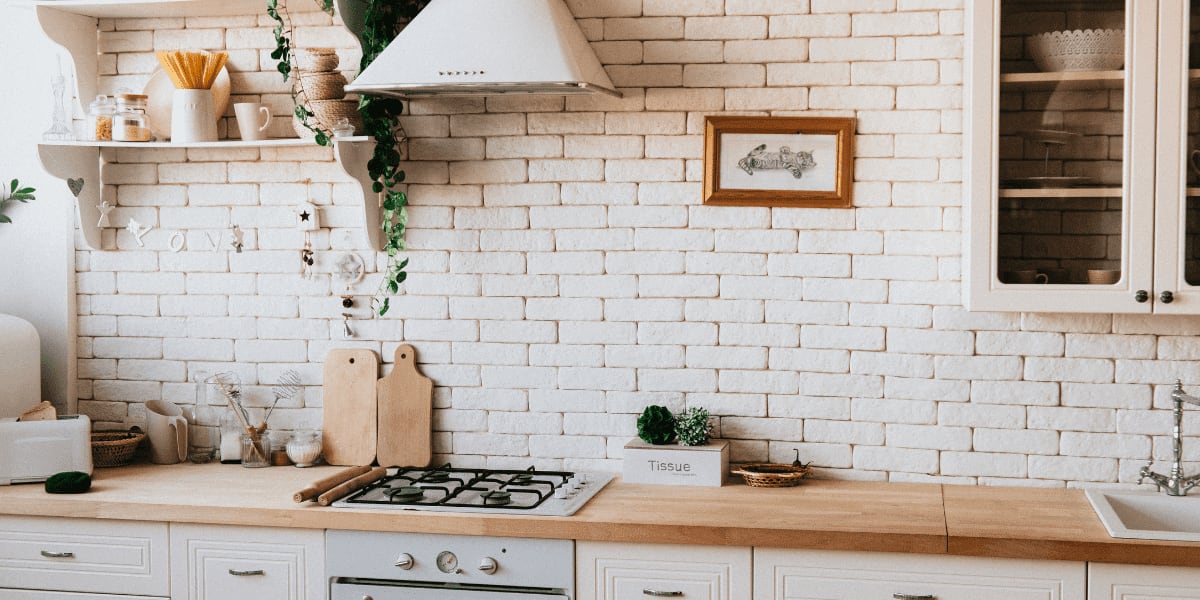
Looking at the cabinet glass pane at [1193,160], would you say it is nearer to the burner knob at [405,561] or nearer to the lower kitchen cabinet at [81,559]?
the burner knob at [405,561]

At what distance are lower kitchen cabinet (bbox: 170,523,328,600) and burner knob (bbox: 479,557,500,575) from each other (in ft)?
1.39

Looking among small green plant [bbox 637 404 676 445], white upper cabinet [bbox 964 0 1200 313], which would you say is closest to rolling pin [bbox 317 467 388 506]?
small green plant [bbox 637 404 676 445]

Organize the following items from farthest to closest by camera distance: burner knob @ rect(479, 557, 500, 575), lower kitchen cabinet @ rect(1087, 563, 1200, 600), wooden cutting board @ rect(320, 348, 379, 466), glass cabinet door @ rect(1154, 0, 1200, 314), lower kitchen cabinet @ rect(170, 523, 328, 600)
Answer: wooden cutting board @ rect(320, 348, 379, 466) → lower kitchen cabinet @ rect(170, 523, 328, 600) → burner knob @ rect(479, 557, 500, 575) → glass cabinet door @ rect(1154, 0, 1200, 314) → lower kitchen cabinet @ rect(1087, 563, 1200, 600)

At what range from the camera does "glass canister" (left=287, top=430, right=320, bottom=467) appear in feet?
11.0

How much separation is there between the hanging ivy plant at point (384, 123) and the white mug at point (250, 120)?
5.0 inches

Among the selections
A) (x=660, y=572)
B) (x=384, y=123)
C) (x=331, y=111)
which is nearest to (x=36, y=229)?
(x=331, y=111)

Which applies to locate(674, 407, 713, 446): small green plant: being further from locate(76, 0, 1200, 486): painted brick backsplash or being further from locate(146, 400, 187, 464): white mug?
locate(146, 400, 187, 464): white mug

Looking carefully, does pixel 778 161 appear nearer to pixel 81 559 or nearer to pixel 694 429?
pixel 694 429

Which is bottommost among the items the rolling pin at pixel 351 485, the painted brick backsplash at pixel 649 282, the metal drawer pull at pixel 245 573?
the metal drawer pull at pixel 245 573

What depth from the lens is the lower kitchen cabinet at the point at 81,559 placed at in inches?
115

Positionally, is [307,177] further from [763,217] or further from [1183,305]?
[1183,305]

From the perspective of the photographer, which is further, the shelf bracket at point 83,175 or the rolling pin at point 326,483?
the shelf bracket at point 83,175

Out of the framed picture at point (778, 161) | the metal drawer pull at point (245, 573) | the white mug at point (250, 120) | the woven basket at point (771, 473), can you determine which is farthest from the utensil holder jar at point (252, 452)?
the framed picture at point (778, 161)

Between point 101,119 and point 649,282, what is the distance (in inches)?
66.6
